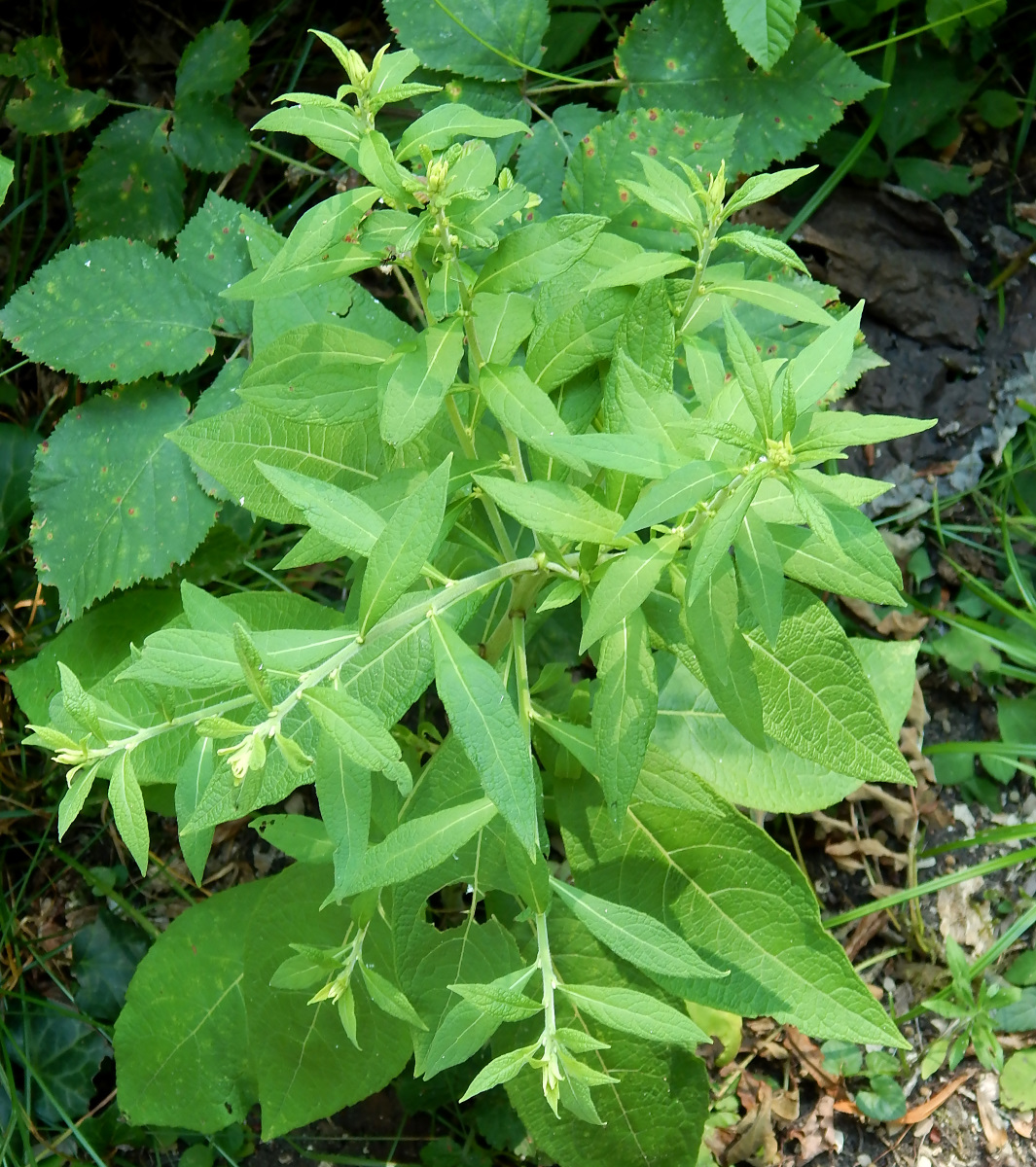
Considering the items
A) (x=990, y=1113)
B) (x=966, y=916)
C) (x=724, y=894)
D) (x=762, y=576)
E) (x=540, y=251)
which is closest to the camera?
(x=762, y=576)

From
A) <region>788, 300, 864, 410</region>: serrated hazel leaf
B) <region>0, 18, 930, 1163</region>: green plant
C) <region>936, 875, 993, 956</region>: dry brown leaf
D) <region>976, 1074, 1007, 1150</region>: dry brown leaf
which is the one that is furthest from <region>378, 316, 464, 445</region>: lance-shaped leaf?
<region>976, 1074, 1007, 1150</region>: dry brown leaf

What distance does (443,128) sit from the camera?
1.24 metres

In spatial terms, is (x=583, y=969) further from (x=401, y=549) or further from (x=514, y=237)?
(x=514, y=237)

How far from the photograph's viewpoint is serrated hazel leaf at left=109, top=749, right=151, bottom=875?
3.90 feet

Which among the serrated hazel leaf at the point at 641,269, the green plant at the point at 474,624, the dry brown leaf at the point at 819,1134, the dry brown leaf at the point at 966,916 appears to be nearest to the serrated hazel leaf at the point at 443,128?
the green plant at the point at 474,624

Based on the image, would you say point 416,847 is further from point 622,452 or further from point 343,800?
point 622,452

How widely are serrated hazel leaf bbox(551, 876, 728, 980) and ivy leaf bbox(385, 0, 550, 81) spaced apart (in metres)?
1.75

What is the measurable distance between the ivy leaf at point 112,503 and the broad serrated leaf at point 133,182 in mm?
492

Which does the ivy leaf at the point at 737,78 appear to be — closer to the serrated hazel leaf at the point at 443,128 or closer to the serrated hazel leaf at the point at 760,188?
the serrated hazel leaf at the point at 760,188

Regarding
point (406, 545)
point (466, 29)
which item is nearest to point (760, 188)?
point (406, 545)

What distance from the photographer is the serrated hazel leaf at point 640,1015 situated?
130 cm

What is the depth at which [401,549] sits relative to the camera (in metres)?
1.20

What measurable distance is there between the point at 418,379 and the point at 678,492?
39 cm

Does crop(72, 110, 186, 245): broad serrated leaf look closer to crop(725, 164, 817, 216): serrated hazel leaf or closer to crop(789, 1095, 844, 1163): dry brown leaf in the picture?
crop(725, 164, 817, 216): serrated hazel leaf
